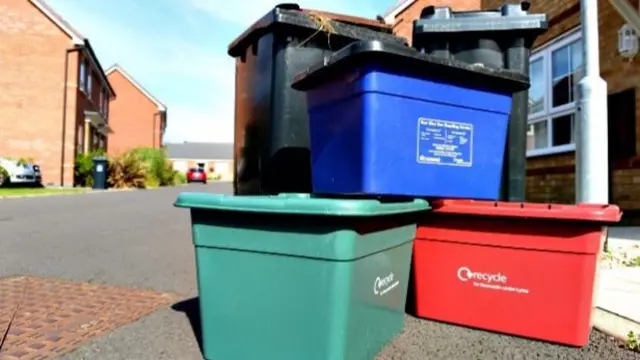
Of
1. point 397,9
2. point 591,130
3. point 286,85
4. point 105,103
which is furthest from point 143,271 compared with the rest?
point 105,103

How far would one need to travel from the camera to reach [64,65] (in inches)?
834

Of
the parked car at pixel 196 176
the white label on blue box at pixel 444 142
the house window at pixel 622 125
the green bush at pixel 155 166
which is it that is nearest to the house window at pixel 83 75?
the green bush at pixel 155 166

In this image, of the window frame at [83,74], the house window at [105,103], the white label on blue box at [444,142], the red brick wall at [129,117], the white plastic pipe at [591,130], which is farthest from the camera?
the red brick wall at [129,117]

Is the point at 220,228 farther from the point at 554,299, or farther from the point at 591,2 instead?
the point at 591,2

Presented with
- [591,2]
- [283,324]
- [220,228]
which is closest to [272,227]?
[220,228]

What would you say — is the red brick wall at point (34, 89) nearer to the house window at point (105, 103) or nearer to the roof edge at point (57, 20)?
the roof edge at point (57, 20)

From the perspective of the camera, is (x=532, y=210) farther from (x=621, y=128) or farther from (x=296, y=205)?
(x=621, y=128)

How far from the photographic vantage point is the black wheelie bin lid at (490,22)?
10.4ft

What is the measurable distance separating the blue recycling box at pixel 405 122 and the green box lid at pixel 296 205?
10.3 inches

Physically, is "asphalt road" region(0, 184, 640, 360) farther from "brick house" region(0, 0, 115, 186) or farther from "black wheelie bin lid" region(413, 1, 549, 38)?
"brick house" region(0, 0, 115, 186)

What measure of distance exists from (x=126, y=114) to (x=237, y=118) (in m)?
39.4

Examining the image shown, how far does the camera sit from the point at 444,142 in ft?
7.88

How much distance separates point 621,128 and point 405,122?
521 cm

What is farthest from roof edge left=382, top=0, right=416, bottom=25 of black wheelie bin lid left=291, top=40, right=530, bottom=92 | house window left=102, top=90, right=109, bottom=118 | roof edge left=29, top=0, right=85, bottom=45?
house window left=102, top=90, right=109, bottom=118
